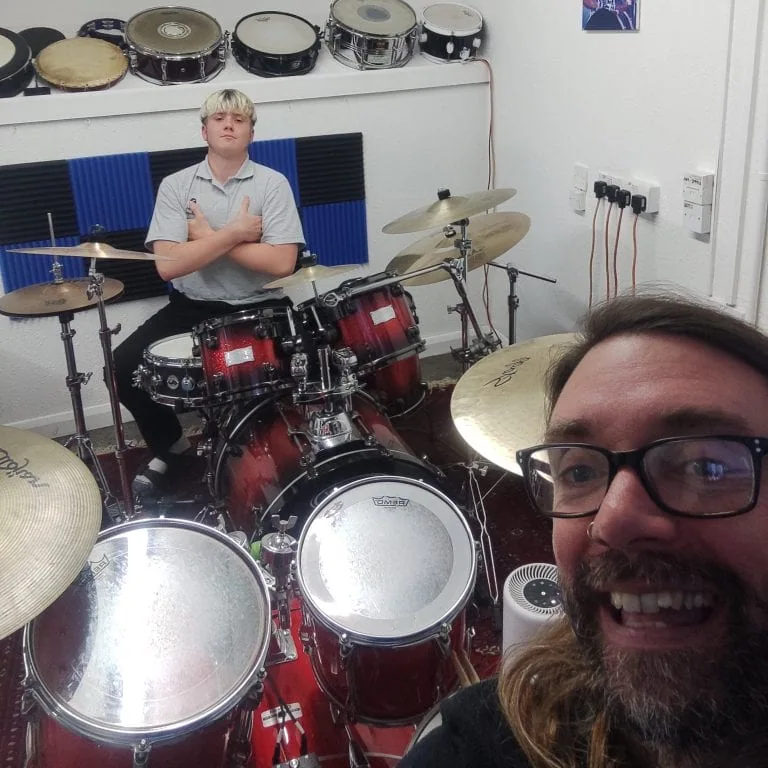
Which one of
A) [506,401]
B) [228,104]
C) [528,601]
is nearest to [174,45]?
[228,104]

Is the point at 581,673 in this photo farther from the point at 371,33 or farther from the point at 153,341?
the point at 371,33

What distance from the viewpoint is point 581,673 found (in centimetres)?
84

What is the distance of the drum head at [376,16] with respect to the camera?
326cm

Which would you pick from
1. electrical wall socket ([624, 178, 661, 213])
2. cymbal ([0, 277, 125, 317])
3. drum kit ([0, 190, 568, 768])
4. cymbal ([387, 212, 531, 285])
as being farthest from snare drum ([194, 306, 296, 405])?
electrical wall socket ([624, 178, 661, 213])

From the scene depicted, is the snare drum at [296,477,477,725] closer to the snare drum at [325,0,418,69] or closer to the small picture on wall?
the small picture on wall

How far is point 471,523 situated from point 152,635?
4.38 ft

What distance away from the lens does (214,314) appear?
2.87 metres

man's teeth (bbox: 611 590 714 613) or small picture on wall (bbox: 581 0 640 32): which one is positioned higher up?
small picture on wall (bbox: 581 0 640 32)

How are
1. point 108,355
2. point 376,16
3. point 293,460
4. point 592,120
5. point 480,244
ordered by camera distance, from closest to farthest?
point 293,460, point 108,355, point 480,244, point 592,120, point 376,16

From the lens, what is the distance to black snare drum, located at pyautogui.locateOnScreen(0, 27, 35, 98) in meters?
2.89

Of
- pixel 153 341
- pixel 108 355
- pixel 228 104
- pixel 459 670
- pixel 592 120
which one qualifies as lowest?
pixel 459 670

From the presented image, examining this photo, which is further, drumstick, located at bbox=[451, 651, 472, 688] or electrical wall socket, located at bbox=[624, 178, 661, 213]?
electrical wall socket, located at bbox=[624, 178, 661, 213]

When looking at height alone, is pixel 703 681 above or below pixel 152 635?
above

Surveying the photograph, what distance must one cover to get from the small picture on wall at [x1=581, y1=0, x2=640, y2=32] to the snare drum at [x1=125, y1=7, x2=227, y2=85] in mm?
A: 1440
